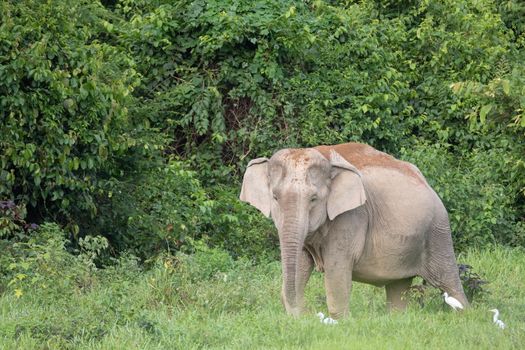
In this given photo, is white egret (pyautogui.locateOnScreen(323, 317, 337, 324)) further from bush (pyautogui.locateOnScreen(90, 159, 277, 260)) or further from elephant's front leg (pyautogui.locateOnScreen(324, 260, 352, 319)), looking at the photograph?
bush (pyautogui.locateOnScreen(90, 159, 277, 260))

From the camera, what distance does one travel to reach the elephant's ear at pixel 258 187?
859cm

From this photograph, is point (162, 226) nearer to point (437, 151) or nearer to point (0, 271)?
point (0, 271)

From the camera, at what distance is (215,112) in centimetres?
1406

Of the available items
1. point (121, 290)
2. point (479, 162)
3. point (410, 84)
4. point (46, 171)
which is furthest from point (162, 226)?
point (410, 84)

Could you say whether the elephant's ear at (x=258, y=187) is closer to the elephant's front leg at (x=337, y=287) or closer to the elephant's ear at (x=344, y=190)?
the elephant's ear at (x=344, y=190)

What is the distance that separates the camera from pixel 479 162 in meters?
14.1

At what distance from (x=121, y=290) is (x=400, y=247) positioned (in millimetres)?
2280

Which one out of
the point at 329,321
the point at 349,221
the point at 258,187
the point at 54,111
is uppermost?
the point at 258,187

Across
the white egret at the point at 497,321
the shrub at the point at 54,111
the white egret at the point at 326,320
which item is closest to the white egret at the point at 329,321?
the white egret at the point at 326,320

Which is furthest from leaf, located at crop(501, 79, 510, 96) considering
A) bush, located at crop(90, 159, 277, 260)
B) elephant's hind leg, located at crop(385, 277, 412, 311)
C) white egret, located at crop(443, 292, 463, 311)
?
bush, located at crop(90, 159, 277, 260)

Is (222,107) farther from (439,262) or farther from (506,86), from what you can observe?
(506,86)

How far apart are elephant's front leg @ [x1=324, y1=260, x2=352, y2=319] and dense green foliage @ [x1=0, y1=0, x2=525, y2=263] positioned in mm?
1866

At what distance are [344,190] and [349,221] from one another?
34cm

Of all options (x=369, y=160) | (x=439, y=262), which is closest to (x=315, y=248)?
(x=369, y=160)
